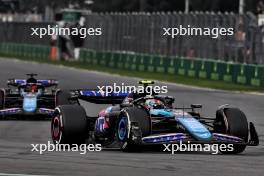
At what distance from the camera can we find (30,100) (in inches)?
801

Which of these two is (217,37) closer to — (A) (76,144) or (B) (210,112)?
(B) (210,112)

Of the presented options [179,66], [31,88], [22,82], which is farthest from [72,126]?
[179,66]

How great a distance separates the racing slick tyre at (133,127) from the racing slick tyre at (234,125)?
3.73 feet

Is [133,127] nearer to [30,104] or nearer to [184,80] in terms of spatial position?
[30,104]

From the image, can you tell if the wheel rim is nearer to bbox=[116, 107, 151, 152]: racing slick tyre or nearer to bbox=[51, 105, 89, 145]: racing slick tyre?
bbox=[116, 107, 151, 152]: racing slick tyre

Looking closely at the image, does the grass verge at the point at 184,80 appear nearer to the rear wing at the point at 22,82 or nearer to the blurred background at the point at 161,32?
the blurred background at the point at 161,32

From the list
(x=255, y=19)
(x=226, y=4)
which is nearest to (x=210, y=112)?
(x=255, y=19)

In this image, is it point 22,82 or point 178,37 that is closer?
point 22,82

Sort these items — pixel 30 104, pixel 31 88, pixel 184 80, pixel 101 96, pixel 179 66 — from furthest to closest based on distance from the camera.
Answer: pixel 179 66
pixel 184 80
pixel 31 88
pixel 30 104
pixel 101 96

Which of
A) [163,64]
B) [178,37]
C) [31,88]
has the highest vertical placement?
[178,37]

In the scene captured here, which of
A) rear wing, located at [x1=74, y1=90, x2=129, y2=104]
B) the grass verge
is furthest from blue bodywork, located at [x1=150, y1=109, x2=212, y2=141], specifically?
the grass verge

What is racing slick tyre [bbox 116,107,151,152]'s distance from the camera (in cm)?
1354

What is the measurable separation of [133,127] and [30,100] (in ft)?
23.3

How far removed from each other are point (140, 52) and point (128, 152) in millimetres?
32623
